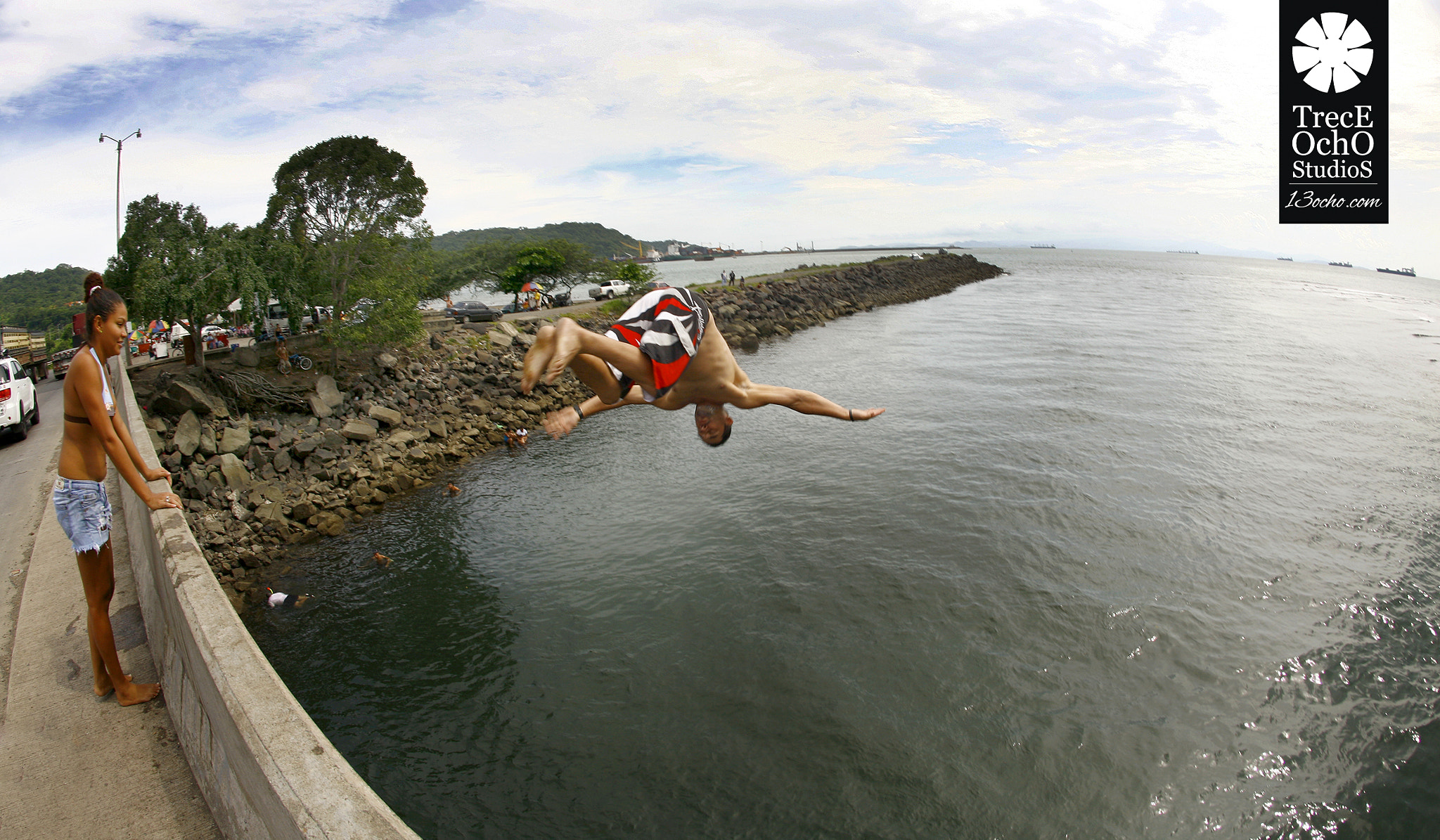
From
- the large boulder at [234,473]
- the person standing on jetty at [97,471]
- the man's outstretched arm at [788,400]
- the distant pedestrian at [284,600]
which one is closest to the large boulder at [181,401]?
the large boulder at [234,473]

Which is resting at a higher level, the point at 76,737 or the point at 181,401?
the point at 181,401

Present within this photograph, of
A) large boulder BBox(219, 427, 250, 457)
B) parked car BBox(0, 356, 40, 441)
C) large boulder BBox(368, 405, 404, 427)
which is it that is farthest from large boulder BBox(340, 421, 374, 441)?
parked car BBox(0, 356, 40, 441)

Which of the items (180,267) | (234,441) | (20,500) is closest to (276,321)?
(180,267)

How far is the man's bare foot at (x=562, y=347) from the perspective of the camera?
3.58 meters

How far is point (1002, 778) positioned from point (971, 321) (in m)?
48.2

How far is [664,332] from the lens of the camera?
15.0 feet

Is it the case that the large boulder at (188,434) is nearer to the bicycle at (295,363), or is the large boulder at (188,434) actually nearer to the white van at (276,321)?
the bicycle at (295,363)

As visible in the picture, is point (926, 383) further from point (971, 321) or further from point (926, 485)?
point (971, 321)

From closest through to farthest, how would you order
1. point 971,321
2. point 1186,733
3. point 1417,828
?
1. point 1417,828
2. point 1186,733
3. point 971,321

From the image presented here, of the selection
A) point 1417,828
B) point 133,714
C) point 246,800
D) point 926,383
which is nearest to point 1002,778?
point 1417,828

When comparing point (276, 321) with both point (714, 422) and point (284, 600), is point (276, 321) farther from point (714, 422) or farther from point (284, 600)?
point (714, 422)

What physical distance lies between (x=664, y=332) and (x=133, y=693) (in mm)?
5116

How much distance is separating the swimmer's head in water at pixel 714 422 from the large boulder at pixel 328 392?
76.6ft

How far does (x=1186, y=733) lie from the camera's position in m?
11.2
